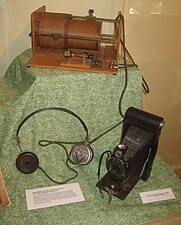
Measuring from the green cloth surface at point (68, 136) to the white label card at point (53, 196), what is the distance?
0.02 m

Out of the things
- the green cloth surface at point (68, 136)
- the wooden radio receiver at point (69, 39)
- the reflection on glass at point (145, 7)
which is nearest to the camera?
the green cloth surface at point (68, 136)

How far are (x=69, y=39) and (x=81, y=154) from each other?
18.8 inches

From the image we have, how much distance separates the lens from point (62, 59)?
3.66ft

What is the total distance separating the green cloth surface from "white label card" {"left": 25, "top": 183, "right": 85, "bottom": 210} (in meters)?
0.02

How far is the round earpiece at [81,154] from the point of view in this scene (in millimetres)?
1072

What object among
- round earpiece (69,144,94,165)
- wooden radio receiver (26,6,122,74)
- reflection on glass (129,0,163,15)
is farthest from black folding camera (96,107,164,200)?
reflection on glass (129,0,163,15)

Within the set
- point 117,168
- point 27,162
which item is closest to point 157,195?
point 117,168

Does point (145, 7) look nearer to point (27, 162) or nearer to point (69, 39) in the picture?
point (69, 39)

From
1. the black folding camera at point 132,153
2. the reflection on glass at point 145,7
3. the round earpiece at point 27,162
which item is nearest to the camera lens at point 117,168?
the black folding camera at point 132,153

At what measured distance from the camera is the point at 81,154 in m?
1.08

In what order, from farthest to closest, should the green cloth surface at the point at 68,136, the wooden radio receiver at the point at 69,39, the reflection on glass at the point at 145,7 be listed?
the reflection on glass at the point at 145,7, the wooden radio receiver at the point at 69,39, the green cloth surface at the point at 68,136

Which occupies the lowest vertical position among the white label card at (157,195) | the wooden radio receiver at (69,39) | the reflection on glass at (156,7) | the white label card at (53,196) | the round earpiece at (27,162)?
the white label card at (157,195)

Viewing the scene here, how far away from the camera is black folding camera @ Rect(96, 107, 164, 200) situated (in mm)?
957

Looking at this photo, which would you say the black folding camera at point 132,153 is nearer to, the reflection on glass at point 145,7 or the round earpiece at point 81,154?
the round earpiece at point 81,154
